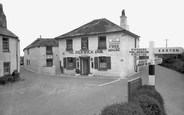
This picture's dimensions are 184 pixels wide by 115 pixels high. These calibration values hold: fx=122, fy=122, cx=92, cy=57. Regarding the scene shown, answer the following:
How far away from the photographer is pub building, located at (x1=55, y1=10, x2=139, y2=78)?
48.3ft

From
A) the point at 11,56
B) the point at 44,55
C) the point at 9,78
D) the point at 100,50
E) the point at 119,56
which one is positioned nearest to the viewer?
the point at 9,78

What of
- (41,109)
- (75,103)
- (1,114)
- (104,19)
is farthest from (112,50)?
(1,114)

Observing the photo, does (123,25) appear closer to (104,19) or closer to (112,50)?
(104,19)

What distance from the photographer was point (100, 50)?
15.6 metres

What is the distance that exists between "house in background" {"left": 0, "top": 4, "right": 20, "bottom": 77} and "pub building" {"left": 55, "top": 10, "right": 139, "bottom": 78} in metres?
6.32

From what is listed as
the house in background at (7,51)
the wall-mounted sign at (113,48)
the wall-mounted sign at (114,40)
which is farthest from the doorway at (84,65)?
the house in background at (7,51)

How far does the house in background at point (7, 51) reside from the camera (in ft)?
41.7

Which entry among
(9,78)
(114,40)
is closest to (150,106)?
(114,40)

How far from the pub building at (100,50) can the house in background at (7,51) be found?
6.32 m

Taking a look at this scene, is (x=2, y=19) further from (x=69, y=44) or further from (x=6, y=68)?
(x=69, y=44)

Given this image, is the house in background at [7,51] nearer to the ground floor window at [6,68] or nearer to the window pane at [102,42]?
the ground floor window at [6,68]

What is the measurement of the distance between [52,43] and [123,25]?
14.7 meters

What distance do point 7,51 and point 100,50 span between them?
1056 cm

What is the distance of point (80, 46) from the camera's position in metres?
17.2
